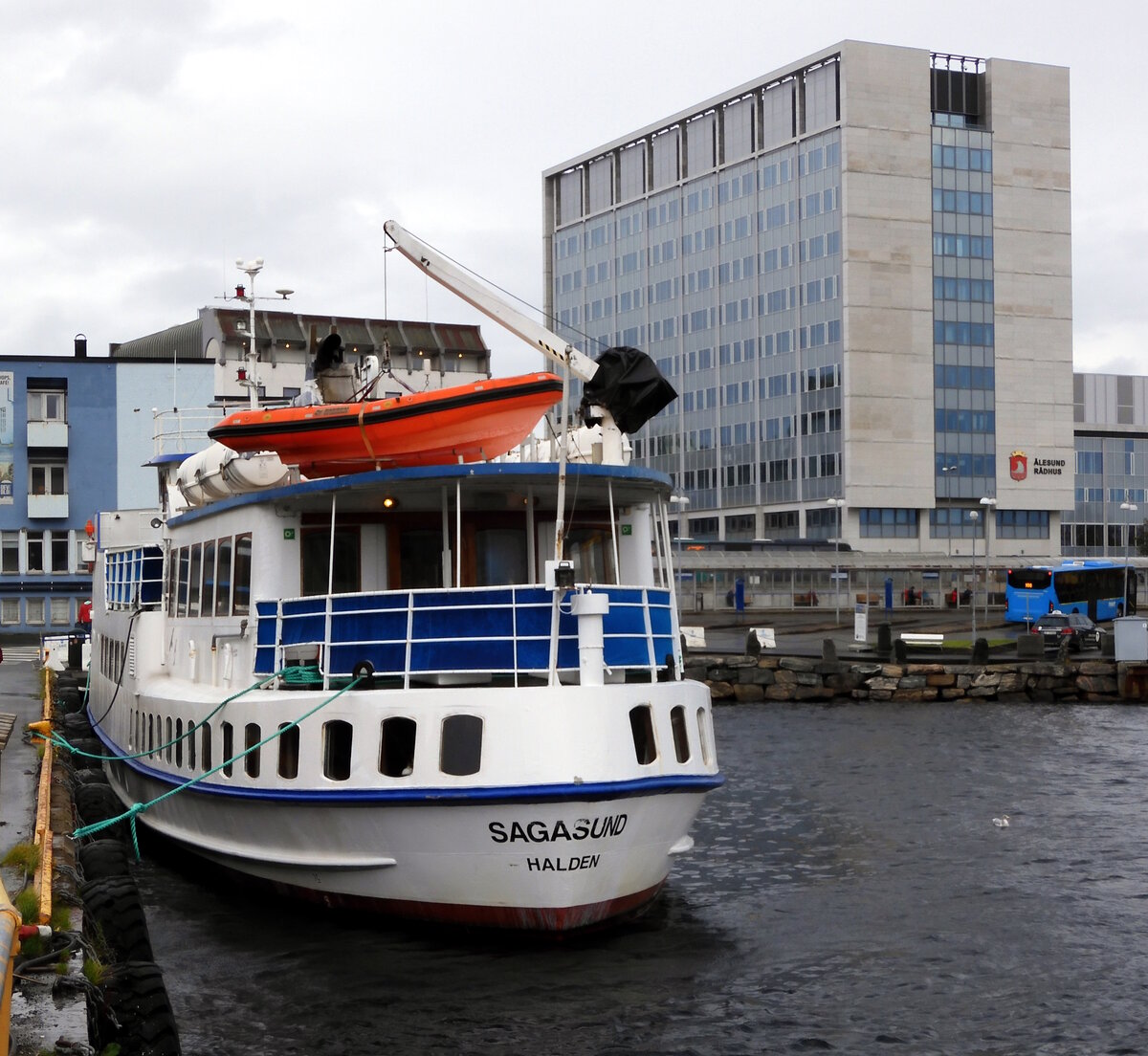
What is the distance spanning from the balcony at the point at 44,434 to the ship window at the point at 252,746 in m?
56.8

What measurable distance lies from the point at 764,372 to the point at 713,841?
10536 cm

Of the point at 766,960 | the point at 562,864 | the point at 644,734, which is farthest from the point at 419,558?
the point at 766,960

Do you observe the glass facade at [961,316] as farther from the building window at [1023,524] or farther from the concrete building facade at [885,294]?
the building window at [1023,524]

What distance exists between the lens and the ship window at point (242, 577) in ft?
68.2

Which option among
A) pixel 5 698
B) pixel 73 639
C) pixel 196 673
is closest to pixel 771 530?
pixel 73 639

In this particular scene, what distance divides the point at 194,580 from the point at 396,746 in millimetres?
7026

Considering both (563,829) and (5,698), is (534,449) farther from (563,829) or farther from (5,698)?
(5,698)

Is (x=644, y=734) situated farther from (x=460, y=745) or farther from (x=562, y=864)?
(x=460, y=745)

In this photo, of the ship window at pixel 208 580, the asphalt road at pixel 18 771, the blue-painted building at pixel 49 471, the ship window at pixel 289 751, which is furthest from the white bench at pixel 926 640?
the ship window at pixel 289 751

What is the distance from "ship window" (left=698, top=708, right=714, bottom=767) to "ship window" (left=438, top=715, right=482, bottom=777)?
3.20m

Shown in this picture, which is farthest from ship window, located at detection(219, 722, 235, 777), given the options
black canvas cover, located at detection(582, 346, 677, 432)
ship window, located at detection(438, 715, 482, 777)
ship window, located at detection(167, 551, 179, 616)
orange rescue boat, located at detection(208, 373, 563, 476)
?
black canvas cover, located at detection(582, 346, 677, 432)

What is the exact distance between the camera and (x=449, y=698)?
1744 cm

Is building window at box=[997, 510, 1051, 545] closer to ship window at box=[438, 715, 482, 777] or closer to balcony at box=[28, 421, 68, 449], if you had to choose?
balcony at box=[28, 421, 68, 449]

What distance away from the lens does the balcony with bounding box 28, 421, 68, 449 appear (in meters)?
72.2
